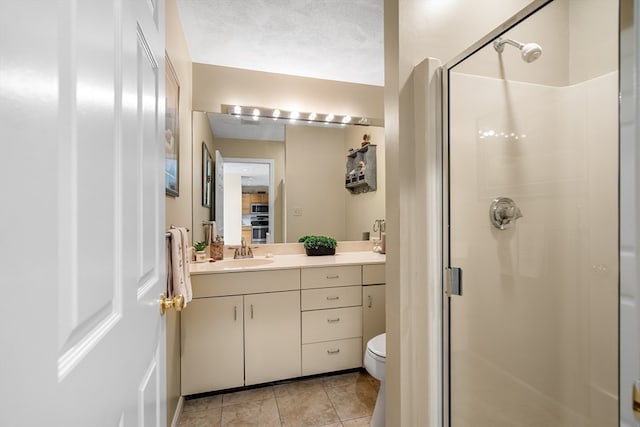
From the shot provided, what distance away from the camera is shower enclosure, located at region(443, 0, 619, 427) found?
1.16m

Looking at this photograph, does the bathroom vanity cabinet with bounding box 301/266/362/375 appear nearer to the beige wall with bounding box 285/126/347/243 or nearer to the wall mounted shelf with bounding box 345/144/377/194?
the beige wall with bounding box 285/126/347/243

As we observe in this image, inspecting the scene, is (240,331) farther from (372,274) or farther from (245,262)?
(372,274)

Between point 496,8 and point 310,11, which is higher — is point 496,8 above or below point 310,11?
below

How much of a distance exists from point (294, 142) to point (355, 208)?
89 centimetres

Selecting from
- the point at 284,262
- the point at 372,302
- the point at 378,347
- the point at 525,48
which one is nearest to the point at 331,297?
the point at 372,302

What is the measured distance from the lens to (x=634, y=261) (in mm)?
652

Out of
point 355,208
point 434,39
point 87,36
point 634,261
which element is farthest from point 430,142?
point 355,208

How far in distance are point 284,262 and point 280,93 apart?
154 centimetres

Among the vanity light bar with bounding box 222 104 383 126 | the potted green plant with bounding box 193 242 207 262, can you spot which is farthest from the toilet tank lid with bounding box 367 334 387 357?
the vanity light bar with bounding box 222 104 383 126

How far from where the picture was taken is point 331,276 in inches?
85.1

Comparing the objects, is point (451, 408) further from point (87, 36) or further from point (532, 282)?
point (87, 36)

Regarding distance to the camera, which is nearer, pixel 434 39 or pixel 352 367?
pixel 434 39

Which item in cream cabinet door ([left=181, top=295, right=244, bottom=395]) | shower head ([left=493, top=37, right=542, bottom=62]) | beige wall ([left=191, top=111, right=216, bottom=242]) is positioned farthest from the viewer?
beige wall ([left=191, top=111, right=216, bottom=242])

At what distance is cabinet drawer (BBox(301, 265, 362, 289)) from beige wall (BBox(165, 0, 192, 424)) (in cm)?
91
